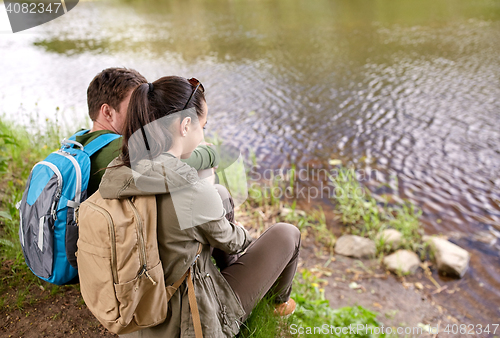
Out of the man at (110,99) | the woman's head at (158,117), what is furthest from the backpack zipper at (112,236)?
the man at (110,99)

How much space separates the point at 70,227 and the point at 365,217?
318 centimetres

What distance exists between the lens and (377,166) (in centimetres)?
523

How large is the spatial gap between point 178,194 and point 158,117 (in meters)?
0.30

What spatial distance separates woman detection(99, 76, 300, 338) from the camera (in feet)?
4.17

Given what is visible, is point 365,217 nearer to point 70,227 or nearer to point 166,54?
point 70,227

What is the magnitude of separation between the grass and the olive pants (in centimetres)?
214

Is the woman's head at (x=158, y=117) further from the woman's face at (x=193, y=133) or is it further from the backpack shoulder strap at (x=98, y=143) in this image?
the backpack shoulder strap at (x=98, y=143)

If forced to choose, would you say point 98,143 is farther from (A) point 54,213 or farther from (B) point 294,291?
(B) point 294,291

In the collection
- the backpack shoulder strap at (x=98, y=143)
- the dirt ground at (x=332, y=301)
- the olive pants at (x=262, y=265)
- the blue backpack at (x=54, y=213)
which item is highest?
the backpack shoulder strap at (x=98, y=143)

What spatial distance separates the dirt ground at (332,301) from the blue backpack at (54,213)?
1.21ft

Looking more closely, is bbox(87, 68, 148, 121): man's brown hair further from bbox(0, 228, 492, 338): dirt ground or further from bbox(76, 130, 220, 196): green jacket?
bbox(0, 228, 492, 338): dirt ground

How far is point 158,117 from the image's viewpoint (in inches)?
53.0

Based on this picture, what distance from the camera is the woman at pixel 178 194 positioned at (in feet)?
4.17

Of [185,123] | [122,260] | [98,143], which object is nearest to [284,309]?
[122,260]
